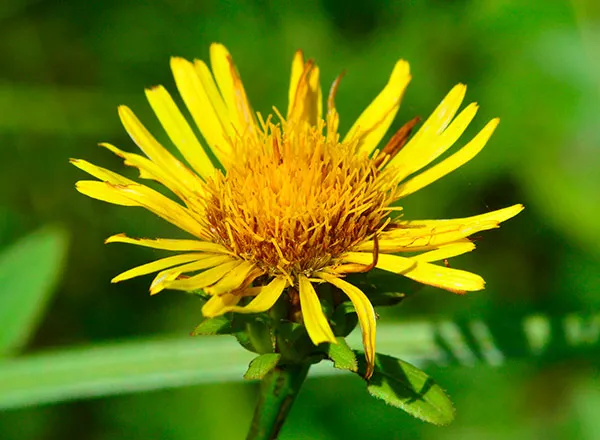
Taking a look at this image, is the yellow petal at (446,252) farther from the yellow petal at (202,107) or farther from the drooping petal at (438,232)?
the yellow petal at (202,107)

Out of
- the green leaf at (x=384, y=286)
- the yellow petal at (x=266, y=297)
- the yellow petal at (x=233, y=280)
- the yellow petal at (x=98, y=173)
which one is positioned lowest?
the green leaf at (x=384, y=286)

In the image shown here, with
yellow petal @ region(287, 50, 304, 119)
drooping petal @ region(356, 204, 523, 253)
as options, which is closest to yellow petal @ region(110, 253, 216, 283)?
drooping petal @ region(356, 204, 523, 253)

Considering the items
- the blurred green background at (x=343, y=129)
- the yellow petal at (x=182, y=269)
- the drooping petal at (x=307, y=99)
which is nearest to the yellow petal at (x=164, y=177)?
the yellow petal at (x=182, y=269)

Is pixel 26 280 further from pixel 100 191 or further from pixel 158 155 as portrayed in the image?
pixel 100 191

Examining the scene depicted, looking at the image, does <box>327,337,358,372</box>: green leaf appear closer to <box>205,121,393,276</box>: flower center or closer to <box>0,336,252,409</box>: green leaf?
<box>205,121,393,276</box>: flower center

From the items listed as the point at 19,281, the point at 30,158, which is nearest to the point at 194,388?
the point at 19,281

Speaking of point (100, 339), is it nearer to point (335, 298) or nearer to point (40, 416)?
point (40, 416)

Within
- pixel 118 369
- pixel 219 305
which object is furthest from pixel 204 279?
pixel 118 369
